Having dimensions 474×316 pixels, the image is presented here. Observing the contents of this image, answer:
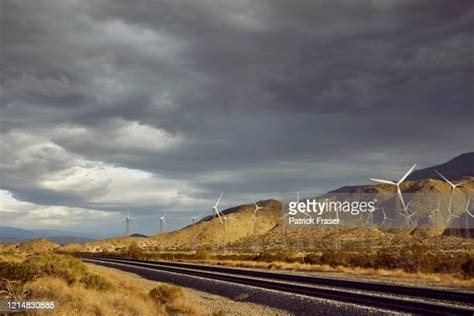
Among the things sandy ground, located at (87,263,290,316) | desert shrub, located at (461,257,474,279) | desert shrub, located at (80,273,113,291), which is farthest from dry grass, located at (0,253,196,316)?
desert shrub, located at (461,257,474,279)

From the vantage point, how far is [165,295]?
25031mm

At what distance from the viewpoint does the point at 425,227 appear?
177 meters

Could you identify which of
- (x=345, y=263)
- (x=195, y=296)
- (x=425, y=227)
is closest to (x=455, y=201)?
(x=425, y=227)

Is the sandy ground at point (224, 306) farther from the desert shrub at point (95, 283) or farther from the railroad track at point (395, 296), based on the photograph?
the desert shrub at point (95, 283)

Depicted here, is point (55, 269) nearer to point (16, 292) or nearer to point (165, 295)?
point (165, 295)

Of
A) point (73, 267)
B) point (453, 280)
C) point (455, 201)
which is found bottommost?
point (453, 280)

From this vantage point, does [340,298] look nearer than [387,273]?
Yes

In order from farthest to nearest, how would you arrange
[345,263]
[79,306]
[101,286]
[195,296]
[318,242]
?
[318,242] < [345,263] < [195,296] < [101,286] < [79,306]

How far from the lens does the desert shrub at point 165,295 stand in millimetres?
24456

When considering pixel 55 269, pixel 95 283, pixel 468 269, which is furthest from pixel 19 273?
pixel 468 269

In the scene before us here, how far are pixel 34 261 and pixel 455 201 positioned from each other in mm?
194336

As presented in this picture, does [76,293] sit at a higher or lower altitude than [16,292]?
lower

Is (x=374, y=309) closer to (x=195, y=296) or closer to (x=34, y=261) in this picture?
(x=195, y=296)

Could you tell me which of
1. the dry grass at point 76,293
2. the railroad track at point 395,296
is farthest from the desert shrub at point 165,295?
the railroad track at point 395,296
